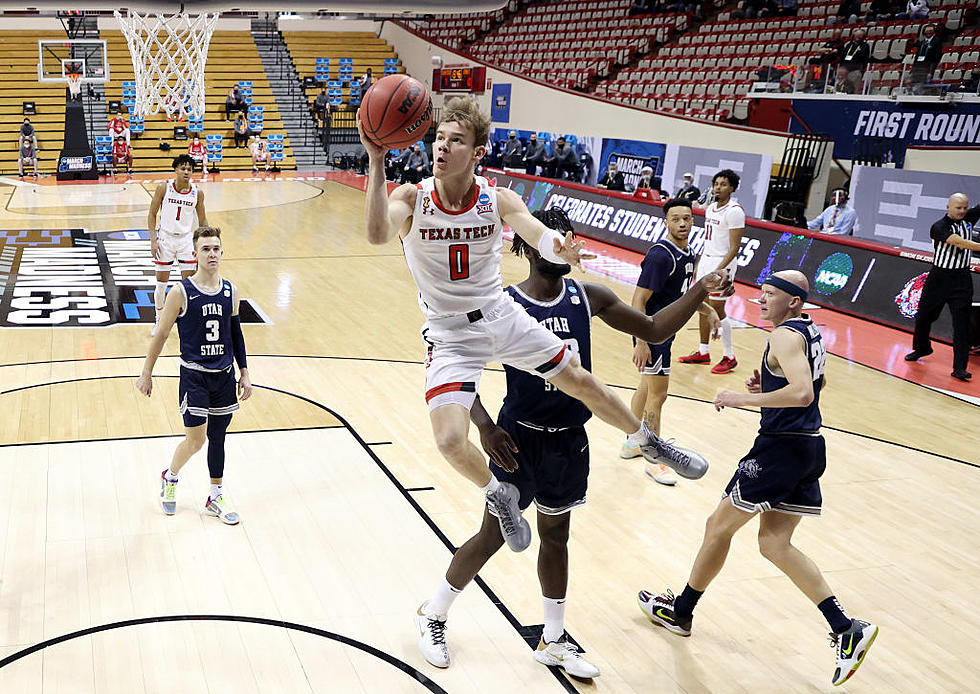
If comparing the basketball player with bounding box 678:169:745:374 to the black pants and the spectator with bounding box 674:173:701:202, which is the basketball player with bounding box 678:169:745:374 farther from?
the spectator with bounding box 674:173:701:202

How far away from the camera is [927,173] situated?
42.2 ft

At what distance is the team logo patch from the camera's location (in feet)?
13.9

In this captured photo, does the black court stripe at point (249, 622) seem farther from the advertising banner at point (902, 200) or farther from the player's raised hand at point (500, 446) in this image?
the advertising banner at point (902, 200)

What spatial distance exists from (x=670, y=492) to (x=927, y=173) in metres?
8.65

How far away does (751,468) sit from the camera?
167 inches

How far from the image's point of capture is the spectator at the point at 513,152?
21.9m

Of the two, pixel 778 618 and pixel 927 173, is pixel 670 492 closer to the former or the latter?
pixel 778 618

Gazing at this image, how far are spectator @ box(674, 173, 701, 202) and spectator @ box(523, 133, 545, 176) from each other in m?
4.86

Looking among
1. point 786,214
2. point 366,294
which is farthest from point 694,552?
point 786,214

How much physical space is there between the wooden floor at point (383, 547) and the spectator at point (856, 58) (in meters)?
9.93

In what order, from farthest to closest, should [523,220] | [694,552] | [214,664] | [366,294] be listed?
[366,294]
[694,552]
[214,664]
[523,220]

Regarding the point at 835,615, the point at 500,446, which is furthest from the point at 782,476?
the point at 500,446

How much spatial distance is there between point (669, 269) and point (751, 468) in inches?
89.7

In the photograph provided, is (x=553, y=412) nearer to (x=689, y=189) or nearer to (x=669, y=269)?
(x=669, y=269)
